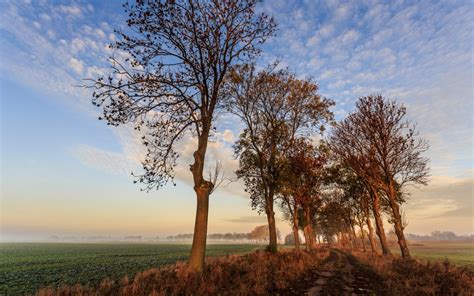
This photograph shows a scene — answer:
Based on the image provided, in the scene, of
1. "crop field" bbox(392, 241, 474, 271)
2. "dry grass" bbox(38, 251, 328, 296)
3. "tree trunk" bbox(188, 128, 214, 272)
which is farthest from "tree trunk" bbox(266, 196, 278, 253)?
"crop field" bbox(392, 241, 474, 271)

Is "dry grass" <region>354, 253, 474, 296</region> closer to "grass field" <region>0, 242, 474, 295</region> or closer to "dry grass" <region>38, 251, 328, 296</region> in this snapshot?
"dry grass" <region>38, 251, 328, 296</region>

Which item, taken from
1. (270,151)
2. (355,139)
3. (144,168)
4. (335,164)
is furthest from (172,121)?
(335,164)

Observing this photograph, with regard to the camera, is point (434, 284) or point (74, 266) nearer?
point (434, 284)

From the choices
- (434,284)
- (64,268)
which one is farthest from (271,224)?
(64,268)

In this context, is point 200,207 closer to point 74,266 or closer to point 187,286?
point 187,286

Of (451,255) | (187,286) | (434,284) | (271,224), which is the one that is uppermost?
(271,224)

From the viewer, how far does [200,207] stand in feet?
40.6

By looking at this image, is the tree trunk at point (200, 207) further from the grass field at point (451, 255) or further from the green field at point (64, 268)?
the grass field at point (451, 255)

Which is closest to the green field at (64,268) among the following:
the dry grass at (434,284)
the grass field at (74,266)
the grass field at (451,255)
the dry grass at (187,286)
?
the grass field at (74,266)

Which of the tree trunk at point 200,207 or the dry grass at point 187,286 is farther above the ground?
the tree trunk at point 200,207

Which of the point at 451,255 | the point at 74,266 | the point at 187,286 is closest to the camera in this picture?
the point at 187,286

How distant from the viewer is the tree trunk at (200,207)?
11597 millimetres

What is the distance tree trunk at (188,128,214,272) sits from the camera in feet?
38.0

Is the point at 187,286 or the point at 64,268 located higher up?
the point at 187,286
